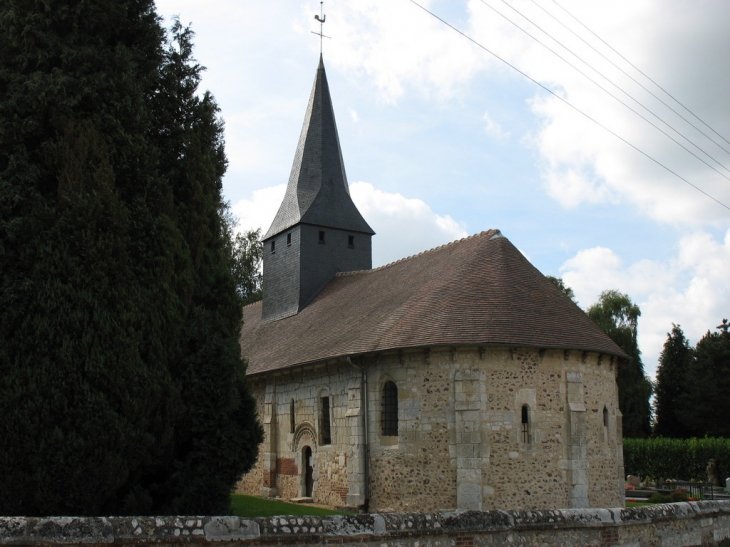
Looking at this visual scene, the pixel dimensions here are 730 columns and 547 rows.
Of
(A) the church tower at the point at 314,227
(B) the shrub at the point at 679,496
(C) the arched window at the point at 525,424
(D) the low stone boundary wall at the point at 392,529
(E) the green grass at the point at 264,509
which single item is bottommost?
(B) the shrub at the point at 679,496

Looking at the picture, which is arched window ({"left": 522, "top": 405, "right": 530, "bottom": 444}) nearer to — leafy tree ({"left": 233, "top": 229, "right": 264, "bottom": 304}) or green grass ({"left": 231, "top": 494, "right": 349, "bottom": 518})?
green grass ({"left": 231, "top": 494, "right": 349, "bottom": 518})

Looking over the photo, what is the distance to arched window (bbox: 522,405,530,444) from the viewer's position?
15148 millimetres

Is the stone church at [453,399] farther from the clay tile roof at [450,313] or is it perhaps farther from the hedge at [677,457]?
the hedge at [677,457]

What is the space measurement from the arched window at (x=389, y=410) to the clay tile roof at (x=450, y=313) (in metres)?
1.11

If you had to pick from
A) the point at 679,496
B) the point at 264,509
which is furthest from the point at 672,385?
the point at 264,509

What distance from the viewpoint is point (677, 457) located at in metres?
30.9

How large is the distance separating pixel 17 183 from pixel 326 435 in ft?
36.2

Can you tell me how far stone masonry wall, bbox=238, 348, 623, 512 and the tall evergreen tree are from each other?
5682mm

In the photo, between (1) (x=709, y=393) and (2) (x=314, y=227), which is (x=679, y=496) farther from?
A: (1) (x=709, y=393)

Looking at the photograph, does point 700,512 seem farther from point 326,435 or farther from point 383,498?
point 326,435

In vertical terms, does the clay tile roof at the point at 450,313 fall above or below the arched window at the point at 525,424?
above

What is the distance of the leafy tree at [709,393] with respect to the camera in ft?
124

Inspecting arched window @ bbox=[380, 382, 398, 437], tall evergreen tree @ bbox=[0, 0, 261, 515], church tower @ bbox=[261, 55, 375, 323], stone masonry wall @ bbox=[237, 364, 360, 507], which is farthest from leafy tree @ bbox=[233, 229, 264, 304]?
tall evergreen tree @ bbox=[0, 0, 261, 515]

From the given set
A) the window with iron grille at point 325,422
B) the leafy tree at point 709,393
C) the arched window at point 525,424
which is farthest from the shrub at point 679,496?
the leafy tree at point 709,393
